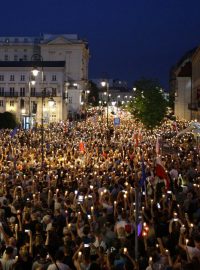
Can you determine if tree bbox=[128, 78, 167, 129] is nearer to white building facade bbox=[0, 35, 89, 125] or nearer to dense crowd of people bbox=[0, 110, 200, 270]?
white building facade bbox=[0, 35, 89, 125]

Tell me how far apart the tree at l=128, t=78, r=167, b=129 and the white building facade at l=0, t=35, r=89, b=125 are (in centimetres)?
1108

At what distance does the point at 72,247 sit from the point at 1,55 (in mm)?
133979

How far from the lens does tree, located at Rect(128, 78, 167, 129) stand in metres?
61.9

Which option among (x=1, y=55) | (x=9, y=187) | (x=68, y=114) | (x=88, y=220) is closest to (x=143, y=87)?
(x=68, y=114)

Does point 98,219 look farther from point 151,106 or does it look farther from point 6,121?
point 6,121

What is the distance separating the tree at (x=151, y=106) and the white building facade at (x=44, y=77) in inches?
436

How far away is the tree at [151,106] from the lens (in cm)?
6191

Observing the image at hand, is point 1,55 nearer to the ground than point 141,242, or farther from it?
farther from it

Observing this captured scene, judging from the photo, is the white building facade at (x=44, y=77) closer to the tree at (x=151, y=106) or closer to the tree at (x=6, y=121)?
the tree at (x=6, y=121)

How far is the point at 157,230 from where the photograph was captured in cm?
1378

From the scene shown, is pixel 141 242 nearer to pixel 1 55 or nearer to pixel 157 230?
pixel 157 230

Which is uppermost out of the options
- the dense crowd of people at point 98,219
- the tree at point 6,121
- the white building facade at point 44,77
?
the white building facade at point 44,77

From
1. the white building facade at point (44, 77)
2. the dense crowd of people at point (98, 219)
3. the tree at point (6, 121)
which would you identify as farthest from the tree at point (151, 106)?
the dense crowd of people at point (98, 219)

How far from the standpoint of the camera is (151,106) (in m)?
62.9
